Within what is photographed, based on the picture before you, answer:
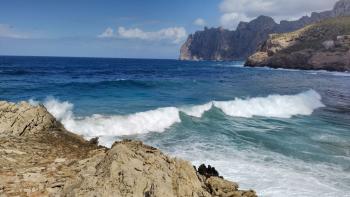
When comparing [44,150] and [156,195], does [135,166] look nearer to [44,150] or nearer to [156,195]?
[156,195]

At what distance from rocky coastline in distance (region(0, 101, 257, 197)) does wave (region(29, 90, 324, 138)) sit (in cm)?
1023

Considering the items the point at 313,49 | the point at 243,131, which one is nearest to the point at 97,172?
the point at 243,131

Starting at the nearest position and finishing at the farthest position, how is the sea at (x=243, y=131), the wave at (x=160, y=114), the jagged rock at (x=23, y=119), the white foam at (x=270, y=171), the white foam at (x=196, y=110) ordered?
1. the jagged rock at (x=23, y=119)
2. the white foam at (x=270, y=171)
3. the sea at (x=243, y=131)
4. the wave at (x=160, y=114)
5. the white foam at (x=196, y=110)

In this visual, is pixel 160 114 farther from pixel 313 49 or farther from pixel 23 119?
pixel 313 49

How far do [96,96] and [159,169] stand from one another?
3195 centimetres

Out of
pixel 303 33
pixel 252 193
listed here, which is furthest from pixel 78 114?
pixel 303 33

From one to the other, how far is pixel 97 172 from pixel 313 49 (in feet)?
390

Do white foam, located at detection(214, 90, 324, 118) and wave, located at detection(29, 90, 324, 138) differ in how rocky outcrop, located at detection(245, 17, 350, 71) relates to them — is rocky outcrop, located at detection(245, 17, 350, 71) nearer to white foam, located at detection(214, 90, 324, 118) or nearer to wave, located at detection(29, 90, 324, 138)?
white foam, located at detection(214, 90, 324, 118)

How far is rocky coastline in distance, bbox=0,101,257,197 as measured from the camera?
7391 mm

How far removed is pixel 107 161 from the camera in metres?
8.02

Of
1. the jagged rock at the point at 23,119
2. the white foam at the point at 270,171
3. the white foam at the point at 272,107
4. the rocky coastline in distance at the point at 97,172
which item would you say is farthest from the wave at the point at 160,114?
the rocky coastline in distance at the point at 97,172

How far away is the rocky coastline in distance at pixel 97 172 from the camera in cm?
739

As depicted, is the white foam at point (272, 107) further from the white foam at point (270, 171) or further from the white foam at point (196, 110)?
the white foam at point (270, 171)

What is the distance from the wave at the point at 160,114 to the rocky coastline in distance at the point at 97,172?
10.2 m
